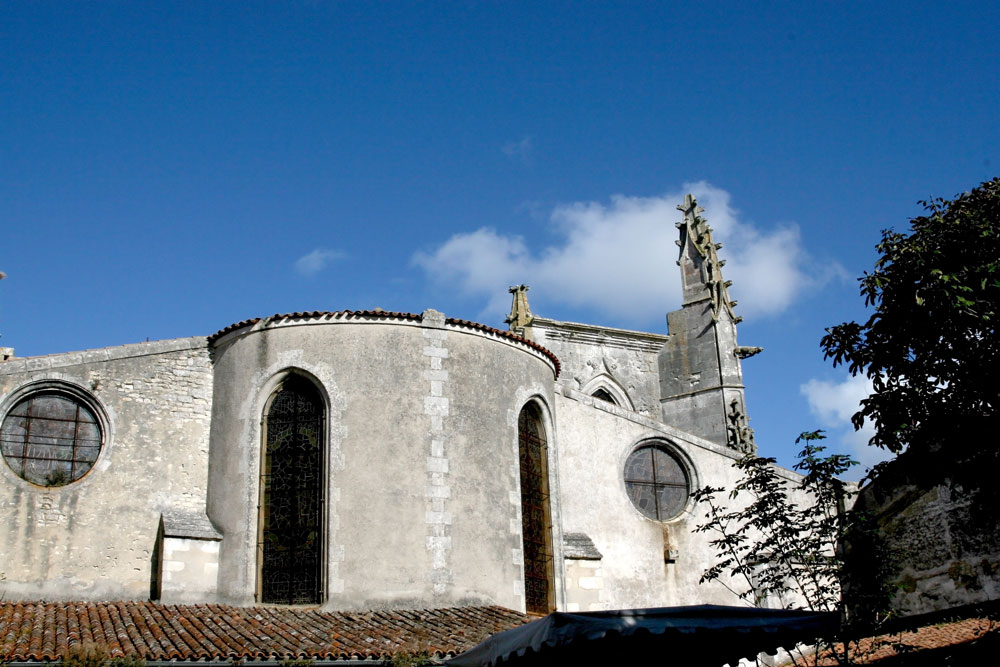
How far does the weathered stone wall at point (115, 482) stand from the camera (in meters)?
15.7

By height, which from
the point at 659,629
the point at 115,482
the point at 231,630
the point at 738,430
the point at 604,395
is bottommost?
the point at 659,629

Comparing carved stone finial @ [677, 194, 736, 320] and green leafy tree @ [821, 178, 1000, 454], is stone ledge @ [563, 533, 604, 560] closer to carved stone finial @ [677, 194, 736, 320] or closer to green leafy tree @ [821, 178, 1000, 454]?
green leafy tree @ [821, 178, 1000, 454]

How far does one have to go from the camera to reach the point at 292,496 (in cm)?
1683

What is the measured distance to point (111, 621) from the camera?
47.3 ft

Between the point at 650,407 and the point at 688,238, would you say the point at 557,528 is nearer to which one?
the point at 650,407

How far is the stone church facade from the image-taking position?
16.1 meters

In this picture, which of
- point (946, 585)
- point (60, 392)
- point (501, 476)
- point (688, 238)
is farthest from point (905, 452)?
point (688, 238)

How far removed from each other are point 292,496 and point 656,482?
22.8ft

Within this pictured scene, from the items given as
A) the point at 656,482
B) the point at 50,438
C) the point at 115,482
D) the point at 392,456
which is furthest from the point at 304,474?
the point at 656,482

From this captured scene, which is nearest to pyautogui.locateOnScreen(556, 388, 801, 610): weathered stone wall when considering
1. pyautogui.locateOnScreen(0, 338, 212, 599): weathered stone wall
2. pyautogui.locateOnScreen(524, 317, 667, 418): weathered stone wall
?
pyautogui.locateOnScreen(524, 317, 667, 418): weathered stone wall

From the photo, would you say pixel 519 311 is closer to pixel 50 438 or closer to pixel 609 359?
pixel 609 359

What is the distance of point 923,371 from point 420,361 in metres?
7.44

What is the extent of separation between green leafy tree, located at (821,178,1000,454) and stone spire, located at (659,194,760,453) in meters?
10.9

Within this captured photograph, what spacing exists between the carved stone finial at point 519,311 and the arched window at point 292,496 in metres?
9.04
